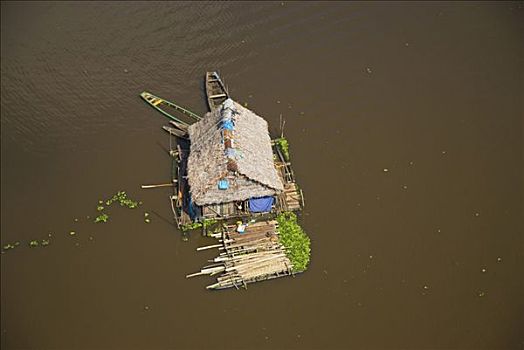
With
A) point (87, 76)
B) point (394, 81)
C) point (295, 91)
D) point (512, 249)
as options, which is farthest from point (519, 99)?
point (87, 76)

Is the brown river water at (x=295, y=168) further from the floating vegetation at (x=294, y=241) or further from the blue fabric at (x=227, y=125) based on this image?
the blue fabric at (x=227, y=125)

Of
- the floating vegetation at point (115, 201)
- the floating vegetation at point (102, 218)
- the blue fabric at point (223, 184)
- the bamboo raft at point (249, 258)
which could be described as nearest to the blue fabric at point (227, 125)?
the blue fabric at point (223, 184)

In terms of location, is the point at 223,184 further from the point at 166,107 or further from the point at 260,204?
the point at 166,107

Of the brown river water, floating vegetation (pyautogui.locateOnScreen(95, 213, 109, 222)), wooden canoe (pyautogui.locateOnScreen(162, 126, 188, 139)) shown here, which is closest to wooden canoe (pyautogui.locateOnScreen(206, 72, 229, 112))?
the brown river water

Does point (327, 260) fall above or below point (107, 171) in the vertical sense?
below

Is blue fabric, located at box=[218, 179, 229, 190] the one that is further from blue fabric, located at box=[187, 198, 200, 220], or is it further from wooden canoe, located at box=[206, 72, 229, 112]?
wooden canoe, located at box=[206, 72, 229, 112]

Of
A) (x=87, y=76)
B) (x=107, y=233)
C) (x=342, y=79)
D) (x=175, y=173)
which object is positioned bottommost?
(x=107, y=233)

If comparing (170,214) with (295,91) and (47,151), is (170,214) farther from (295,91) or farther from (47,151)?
(295,91)
